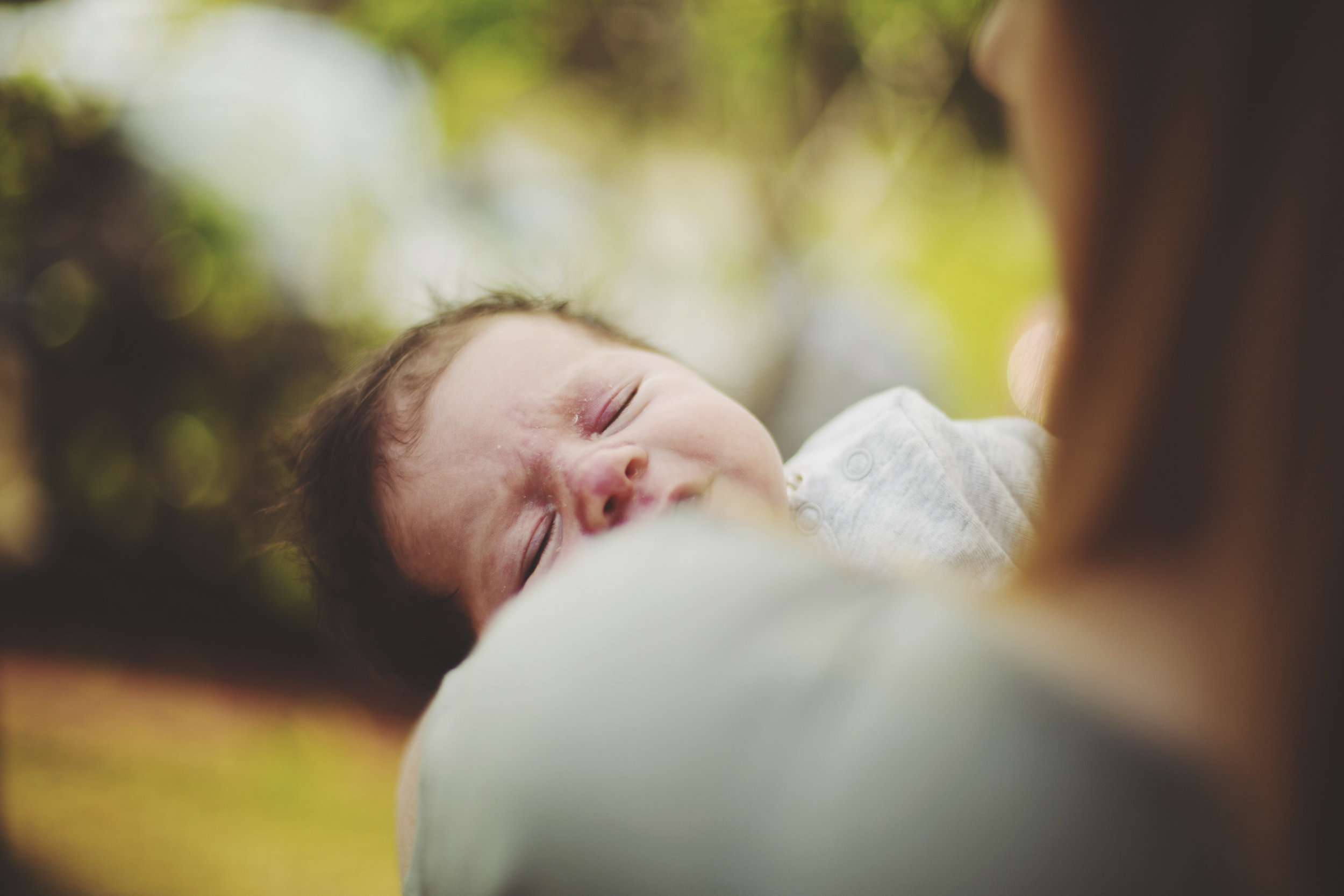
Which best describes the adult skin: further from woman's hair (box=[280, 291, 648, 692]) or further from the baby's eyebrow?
woman's hair (box=[280, 291, 648, 692])

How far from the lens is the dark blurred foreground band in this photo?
0.29 m

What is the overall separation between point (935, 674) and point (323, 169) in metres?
2.09

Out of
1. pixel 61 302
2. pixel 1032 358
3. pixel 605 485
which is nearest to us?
pixel 605 485

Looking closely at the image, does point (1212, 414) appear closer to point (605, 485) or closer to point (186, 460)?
point (605, 485)

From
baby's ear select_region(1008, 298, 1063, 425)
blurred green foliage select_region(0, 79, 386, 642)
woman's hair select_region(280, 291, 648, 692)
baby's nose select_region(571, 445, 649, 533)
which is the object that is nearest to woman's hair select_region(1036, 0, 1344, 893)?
baby's nose select_region(571, 445, 649, 533)

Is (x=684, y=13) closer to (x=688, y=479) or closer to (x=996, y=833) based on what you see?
(x=688, y=479)

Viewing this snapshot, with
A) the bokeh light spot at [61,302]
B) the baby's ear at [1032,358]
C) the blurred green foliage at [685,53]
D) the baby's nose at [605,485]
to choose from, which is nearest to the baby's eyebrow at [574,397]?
the baby's nose at [605,485]

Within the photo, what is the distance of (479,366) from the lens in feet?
3.05

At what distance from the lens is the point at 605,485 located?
2.47 feet

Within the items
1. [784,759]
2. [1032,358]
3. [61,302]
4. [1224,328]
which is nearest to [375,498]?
[784,759]

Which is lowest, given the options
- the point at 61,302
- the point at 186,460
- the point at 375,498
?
the point at 186,460

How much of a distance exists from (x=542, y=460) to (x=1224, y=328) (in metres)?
0.63

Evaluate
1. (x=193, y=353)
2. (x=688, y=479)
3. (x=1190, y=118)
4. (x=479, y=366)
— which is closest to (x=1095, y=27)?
(x=1190, y=118)

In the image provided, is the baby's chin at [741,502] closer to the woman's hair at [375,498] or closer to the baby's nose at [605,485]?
the baby's nose at [605,485]
